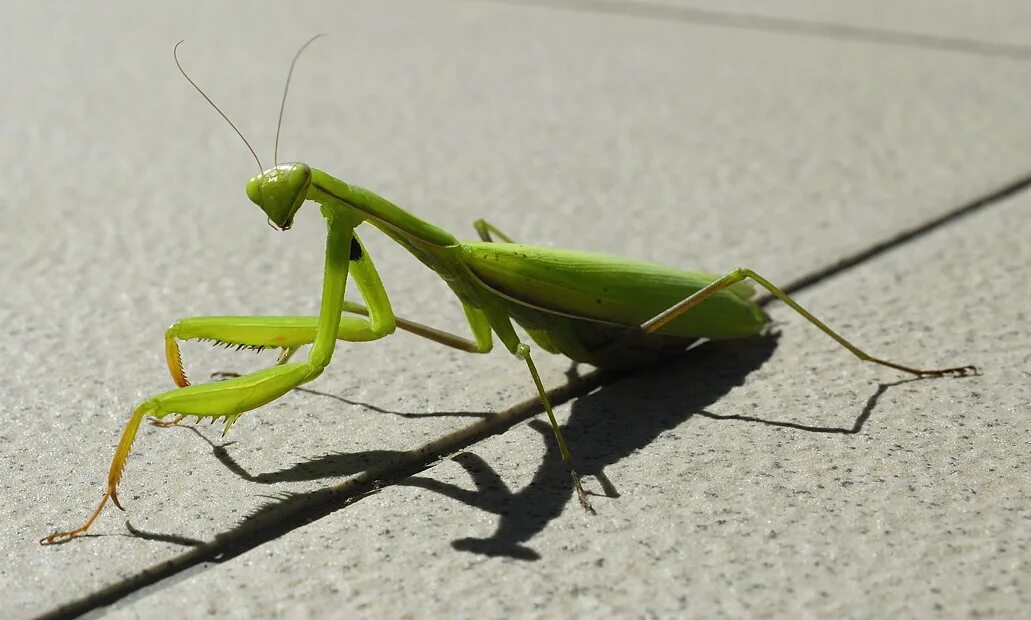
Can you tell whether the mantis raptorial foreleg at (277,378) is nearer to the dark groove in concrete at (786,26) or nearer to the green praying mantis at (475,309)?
the green praying mantis at (475,309)

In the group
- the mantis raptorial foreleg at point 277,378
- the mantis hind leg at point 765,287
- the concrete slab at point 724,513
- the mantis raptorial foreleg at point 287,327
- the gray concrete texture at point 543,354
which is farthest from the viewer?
the mantis hind leg at point 765,287

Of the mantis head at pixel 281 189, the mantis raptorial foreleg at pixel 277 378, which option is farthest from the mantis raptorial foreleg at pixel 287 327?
the mantis head at pixel 281 189

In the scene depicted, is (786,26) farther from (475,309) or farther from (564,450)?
(564,450)

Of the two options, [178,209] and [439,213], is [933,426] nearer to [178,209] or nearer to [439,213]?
[439,213]

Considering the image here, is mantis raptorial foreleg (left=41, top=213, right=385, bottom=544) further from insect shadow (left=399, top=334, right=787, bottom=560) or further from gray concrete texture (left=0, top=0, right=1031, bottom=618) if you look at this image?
insect shadow (left=399, top=334, right=787, bottom=560)

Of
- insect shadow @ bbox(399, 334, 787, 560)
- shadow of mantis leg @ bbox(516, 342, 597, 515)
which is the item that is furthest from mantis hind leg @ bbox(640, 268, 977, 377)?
shadow of mantis leg @ bbox(516, 342, 597, 515)
